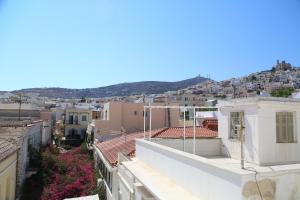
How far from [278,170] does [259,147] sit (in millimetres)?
3972

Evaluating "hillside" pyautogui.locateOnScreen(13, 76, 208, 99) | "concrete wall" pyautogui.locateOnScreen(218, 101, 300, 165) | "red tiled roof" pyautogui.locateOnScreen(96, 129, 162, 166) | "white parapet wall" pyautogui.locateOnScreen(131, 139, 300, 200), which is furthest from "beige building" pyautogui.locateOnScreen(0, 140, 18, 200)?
"hillside" pyautogui.locateOnScreen(13, 76, 208, 99)

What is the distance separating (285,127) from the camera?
9.60 meters

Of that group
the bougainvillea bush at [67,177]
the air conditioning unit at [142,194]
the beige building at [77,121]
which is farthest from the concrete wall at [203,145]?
the beige building at [77,121]

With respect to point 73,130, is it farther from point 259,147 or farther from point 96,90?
point 96,90

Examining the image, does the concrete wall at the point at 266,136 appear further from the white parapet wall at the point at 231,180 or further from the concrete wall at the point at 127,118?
the concrete wall at the point at 127,118

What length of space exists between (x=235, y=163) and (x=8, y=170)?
47.4 ft

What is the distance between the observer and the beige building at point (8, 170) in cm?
1723

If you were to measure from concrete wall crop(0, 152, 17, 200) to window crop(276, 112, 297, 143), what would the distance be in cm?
1373

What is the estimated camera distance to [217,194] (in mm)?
5824

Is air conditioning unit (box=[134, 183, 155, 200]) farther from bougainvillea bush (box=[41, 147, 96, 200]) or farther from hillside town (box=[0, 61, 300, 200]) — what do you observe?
bougainvillea bush (box=[41, 147, 96, 200])

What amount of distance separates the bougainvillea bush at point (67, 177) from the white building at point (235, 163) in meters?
10.3

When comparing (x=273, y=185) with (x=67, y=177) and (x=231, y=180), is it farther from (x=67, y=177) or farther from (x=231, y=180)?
(x=67, y=177)

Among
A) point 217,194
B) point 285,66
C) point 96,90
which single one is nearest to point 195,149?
point 217,194

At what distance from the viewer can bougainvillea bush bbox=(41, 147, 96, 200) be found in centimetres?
2236
